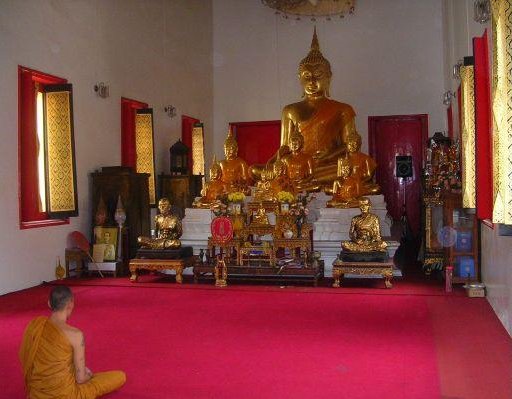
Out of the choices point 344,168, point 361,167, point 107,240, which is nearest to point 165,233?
point 107,240

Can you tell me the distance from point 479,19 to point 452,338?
2.39 metres

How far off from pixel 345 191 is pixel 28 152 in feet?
12.1

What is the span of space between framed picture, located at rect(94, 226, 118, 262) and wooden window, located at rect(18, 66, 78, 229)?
0.58 meters

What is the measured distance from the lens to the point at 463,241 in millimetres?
6105

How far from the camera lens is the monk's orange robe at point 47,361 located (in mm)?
2646

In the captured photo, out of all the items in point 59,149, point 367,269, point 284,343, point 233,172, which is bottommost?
point 284,343

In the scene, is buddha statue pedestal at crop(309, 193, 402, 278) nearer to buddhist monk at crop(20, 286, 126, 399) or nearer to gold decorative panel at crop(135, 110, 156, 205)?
gold decorative panel at crop(135, 110, 156, 205)

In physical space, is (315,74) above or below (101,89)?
above

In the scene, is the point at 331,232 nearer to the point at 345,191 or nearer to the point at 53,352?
the point at 345,191

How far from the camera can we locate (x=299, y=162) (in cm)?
Answer: 833

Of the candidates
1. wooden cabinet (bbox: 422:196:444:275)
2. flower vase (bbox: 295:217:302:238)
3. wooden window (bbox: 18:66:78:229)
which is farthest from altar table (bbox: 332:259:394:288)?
wooden window (bbox: 18:66:78:229)

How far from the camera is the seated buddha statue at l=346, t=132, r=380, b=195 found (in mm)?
8141

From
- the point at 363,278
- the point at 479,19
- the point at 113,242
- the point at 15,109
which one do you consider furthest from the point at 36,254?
the point at 479,19

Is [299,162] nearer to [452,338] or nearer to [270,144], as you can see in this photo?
[270,144]
